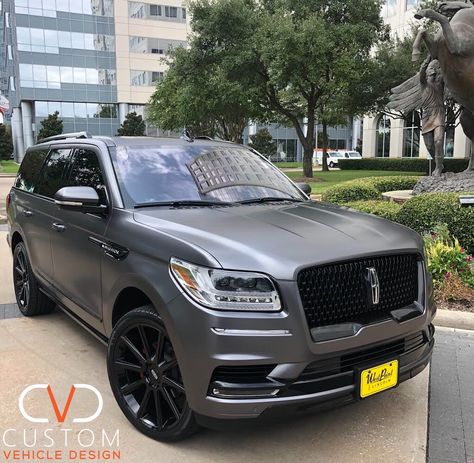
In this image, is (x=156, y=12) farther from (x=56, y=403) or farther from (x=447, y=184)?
(x=56, y=403)

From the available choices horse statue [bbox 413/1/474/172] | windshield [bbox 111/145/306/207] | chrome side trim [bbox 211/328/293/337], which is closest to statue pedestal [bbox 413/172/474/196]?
horse statue [bbox 413/1/474/172]

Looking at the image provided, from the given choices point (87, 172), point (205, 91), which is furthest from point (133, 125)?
point (87, 172)

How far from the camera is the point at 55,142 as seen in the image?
16.8 feet

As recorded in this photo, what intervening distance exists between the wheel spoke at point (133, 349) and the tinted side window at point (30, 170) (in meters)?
2.75

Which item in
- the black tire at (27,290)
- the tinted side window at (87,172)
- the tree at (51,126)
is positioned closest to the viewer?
the tinted side window at (87,172)

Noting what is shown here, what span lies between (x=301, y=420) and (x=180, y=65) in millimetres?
23337

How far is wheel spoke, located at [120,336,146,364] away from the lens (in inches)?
122

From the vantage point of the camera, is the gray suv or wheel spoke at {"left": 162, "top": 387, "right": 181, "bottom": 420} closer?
the gray suv

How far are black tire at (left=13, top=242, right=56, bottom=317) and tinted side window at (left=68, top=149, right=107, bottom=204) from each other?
1.41 m

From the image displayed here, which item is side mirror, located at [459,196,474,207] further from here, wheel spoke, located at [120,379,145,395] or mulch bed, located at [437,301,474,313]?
wheel spoke, located at [120,379,145,395]

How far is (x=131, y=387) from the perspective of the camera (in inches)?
127

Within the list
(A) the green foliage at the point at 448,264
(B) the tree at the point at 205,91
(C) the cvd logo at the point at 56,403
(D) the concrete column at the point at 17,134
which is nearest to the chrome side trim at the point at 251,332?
(C) the cvd logo at the point at 56,403

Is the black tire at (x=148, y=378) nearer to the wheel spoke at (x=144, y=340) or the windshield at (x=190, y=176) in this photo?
the wheel spoke at (x=144, y=340)

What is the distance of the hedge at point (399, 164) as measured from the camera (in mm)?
30516
